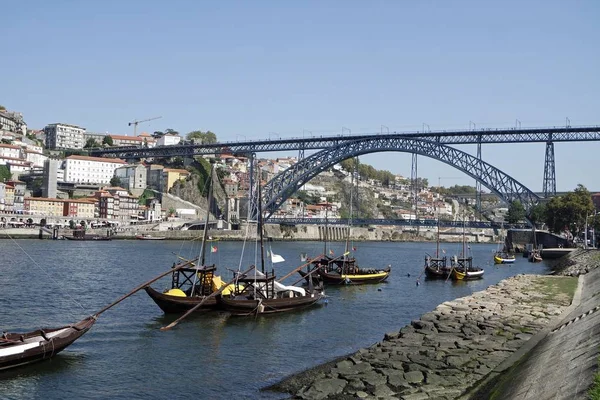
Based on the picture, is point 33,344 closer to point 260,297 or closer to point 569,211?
point 260,297

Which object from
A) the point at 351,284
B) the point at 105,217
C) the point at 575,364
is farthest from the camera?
the point at 105,217

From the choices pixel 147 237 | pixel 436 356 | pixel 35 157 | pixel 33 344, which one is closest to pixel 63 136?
pixel 35 157

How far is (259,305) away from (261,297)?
723 mm

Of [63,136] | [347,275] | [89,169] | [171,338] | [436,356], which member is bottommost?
[171,338]

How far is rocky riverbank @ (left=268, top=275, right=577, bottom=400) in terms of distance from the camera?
1411 cm

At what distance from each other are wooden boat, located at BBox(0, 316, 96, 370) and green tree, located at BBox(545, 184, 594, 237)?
6634 centimetres

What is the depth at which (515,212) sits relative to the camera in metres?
93.6

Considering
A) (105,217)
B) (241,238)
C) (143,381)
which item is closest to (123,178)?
(105,217)

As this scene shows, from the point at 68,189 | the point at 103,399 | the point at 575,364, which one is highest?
the point at 68,189

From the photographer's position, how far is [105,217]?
109m

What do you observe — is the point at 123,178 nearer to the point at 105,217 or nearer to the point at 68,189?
the point at 68,189

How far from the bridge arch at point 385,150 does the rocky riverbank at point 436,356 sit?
6213cm

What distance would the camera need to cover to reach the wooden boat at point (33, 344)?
667 inches

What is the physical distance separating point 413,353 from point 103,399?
7.40m
